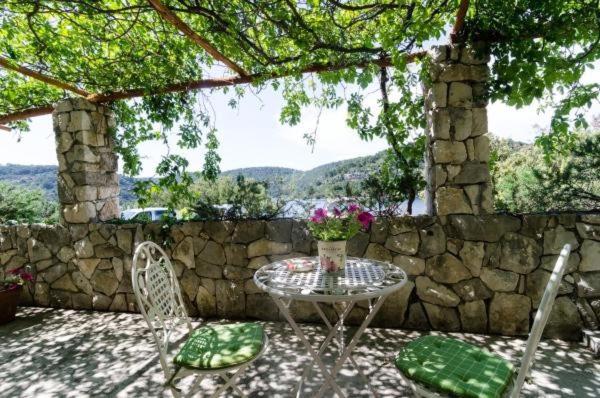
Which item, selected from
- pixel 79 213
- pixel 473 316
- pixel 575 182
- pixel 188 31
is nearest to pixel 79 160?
pixel 79 213

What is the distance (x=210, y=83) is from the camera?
11.8 ft

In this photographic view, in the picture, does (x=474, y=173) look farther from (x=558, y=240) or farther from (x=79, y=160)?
(x=79, y=160)

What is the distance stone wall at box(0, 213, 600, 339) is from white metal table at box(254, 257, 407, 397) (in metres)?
0.87

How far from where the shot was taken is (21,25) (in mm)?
2943

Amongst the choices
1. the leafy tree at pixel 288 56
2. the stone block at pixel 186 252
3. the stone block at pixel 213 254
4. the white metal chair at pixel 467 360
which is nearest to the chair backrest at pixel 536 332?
the white metal chair at pixel 467 360

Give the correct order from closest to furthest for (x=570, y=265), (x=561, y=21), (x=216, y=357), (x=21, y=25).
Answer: (x=216, y=357)
(x=561, y=21)
(x=570, y=265)
(x=21, y=25)

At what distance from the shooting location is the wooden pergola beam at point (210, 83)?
2994mm

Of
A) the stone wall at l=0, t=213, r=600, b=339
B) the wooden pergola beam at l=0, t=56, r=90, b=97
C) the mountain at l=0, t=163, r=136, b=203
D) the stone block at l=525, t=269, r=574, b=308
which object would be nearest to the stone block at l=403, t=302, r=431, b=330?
the stone wall at l=0, t=213, r=600, b=339

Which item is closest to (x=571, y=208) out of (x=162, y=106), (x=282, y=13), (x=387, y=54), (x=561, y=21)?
(x=561, y=21)

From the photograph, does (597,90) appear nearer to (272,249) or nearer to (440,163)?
(440,163)

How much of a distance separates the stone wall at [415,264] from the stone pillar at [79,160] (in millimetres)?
231

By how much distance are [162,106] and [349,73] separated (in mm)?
2165

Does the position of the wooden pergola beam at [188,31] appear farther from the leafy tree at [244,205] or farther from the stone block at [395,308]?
the stone block at [395,308]

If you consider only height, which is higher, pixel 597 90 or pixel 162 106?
pixel 162 106
